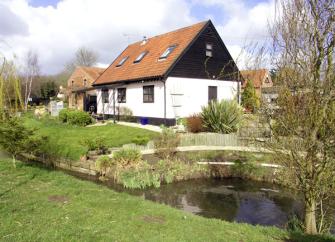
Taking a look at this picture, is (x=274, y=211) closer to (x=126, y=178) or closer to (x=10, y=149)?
(x=126, y=178)

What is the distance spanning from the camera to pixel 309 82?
5.35m

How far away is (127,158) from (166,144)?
221 centimetres

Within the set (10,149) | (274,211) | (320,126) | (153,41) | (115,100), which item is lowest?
(274,211)

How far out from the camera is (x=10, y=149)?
1049 centimetres

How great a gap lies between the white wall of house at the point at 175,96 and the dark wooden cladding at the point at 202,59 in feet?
1.59

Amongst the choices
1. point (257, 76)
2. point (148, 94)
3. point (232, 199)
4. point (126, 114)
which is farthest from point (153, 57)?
point (257, 76)

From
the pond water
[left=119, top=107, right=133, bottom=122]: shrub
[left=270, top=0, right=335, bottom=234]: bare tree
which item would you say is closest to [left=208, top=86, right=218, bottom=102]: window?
[left=119, top=107, right=133, bottom=122]: shrub

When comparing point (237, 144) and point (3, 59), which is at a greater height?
point (3, 59)

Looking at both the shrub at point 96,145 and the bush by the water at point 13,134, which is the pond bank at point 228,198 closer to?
the shrub at point 96,145

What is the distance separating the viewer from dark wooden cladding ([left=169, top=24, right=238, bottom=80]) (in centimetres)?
2109

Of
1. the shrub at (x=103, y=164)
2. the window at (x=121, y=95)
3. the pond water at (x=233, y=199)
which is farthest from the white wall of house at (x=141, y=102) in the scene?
the pond water at (x=233, y=199)

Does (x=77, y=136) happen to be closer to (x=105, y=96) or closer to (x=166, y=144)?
(x=166, y=144)

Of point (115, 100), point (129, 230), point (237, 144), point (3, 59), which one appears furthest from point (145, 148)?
point (115, 100)

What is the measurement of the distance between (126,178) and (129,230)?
623 cm
